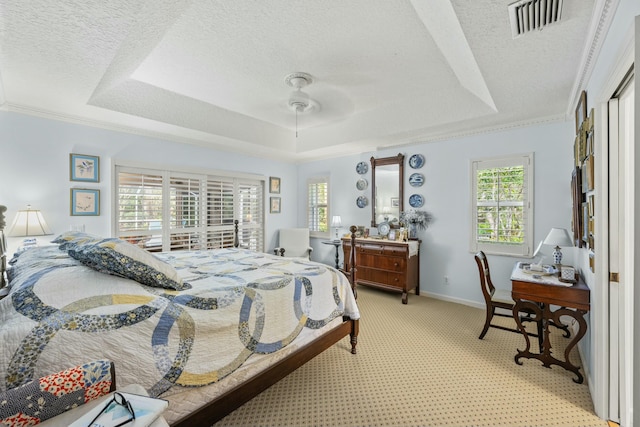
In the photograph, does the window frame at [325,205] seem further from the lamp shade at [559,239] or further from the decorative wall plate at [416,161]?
the lamp shade at [559,239]

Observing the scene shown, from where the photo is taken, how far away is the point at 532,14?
1.72 meters

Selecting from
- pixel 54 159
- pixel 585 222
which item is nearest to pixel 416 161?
pixel 585 222

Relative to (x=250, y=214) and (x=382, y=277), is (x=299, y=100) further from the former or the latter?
(x=250, y=214)

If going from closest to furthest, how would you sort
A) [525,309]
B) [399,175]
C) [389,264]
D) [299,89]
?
[525,309] < [299,89] < [389,264] < [399,175]

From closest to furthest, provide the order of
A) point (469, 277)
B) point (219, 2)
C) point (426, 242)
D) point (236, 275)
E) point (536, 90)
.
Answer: point (219, 2) → point (236, 275) → point (536, 90) → point (469, 277) → point (426, 242)

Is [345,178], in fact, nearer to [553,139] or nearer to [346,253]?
[346,253]

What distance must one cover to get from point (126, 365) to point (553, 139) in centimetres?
473

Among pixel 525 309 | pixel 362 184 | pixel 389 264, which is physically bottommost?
pixel 525 309

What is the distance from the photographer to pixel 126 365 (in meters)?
1.34

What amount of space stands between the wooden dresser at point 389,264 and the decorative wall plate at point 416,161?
1.24 m

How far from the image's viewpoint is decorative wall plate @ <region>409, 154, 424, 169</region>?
466 cm

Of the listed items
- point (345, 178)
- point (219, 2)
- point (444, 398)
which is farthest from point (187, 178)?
point (444, 398)

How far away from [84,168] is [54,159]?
29cm

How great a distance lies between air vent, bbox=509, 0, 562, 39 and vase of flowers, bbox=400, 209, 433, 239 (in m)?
2.99
